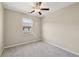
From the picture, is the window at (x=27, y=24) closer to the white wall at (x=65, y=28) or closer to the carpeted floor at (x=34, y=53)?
the white wall at (x=65, y=28)

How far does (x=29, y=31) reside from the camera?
13.6 ft

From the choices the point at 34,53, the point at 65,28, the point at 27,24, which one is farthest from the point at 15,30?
the point at 65,28

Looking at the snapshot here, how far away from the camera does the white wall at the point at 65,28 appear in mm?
2387

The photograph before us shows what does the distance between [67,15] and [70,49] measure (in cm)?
143

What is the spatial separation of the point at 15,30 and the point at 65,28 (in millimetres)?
2448

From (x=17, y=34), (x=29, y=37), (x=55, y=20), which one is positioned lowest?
(x=29, y=37)

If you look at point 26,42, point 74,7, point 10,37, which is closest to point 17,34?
point 10,37

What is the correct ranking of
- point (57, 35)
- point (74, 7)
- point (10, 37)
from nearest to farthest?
point (74, 7), point (10, 37), point (57, 35)

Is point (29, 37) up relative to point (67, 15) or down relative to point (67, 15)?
down

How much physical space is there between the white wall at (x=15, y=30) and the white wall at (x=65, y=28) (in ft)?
4.37

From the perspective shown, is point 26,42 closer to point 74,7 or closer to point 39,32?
point 39,32

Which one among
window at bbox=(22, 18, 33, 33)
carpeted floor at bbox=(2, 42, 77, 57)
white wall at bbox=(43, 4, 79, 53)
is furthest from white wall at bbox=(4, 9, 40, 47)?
white wall at bbox=(43, 4, 79, 53)

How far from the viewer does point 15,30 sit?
3311 mm

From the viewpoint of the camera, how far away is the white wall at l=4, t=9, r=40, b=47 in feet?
9.45
